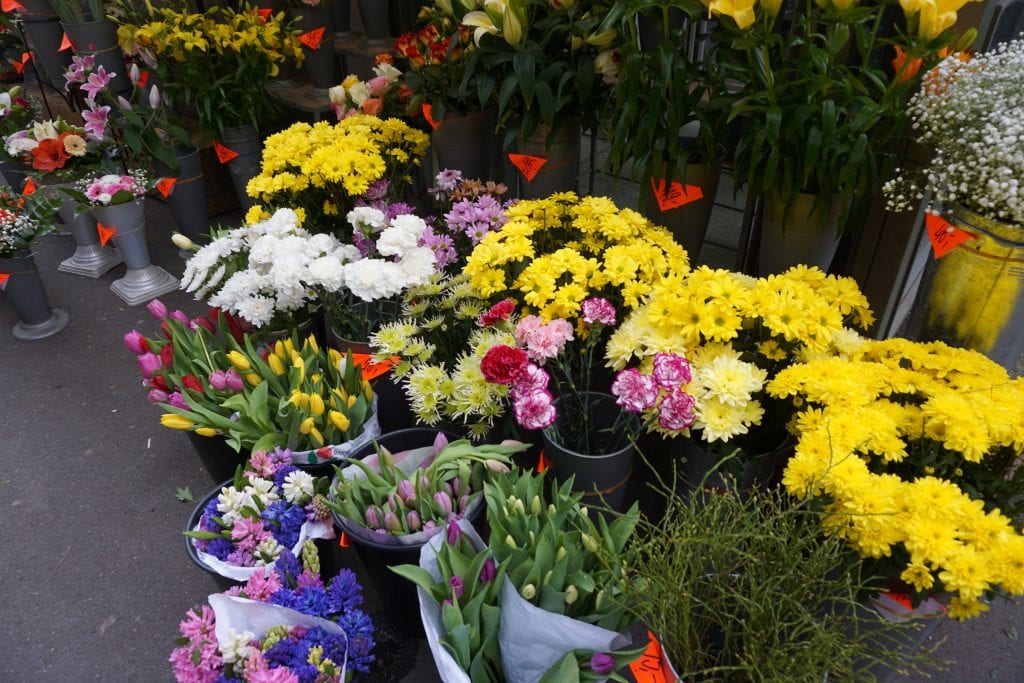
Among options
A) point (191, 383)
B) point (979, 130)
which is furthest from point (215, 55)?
point (979, 130)

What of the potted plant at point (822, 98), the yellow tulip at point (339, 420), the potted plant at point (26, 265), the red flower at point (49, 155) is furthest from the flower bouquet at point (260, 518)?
the red flower at point (49, 155)

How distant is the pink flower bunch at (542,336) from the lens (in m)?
1.20

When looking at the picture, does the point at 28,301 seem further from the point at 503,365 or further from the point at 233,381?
the point at 503,365

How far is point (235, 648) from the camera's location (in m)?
1.04

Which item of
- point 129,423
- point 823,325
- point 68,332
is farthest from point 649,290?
point 68,332

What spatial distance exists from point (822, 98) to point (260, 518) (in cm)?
144

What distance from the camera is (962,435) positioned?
1002mm

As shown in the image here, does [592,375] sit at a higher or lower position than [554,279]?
lower

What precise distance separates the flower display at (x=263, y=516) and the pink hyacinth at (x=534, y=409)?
1.42 feet

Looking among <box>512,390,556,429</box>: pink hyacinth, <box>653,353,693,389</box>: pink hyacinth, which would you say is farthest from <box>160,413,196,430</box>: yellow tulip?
<box>653,353,693,389</box>: pink hyacinth

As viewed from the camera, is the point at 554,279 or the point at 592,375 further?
the point at 592,375

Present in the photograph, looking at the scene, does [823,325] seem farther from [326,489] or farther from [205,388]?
[205,388]

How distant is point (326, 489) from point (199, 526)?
25cm

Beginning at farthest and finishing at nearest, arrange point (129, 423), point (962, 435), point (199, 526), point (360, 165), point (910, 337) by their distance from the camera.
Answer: point (129, 423) < point (360, 165) < point (910, 337) < point (199, 526) < point (962, 435)
